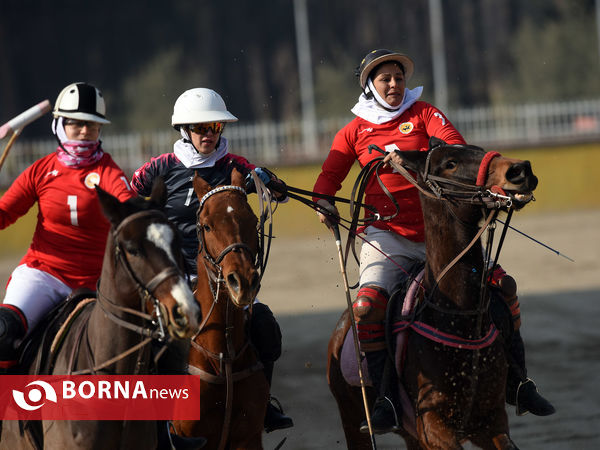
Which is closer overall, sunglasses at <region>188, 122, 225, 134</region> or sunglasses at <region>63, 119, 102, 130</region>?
sunglasses at <region>63, 119, 102, 130</region>

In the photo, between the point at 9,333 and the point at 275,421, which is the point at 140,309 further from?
the point at 275,421

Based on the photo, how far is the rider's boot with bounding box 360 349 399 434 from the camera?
5.60 metres

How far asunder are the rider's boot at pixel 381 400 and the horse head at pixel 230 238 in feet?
3.43

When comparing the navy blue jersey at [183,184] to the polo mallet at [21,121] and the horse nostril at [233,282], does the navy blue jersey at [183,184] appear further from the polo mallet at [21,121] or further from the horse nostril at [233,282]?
the horse nostril at [233,282]

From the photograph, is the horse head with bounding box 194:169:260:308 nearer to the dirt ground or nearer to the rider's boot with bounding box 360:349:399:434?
the rider's boot with bounding box 360:349:399:434

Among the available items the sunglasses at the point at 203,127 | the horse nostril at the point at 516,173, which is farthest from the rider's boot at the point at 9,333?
the horse nostril at the point at 516,173

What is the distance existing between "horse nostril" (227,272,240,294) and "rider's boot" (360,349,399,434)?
3.85ft

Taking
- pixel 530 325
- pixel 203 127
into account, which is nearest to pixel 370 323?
pixel 203 127

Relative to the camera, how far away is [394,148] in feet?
20.4

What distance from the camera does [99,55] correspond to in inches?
1762

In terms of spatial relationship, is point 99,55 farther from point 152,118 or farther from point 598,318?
point 598,318

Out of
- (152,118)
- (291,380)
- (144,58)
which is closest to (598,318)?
(291,380)

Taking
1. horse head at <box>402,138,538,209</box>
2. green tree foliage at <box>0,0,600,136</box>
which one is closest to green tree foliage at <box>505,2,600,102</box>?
green tree foliage at <box>0,0,600,136</box>

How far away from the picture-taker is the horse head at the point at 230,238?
498 cm
